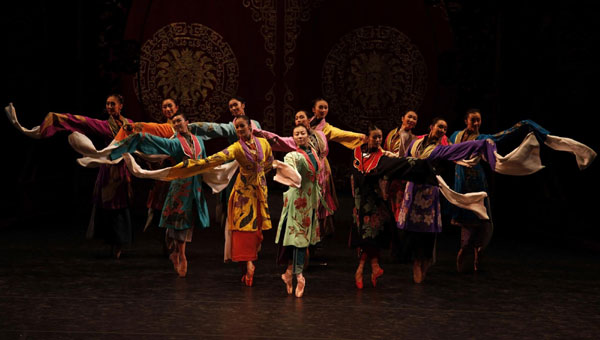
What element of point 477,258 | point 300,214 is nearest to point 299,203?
point 300,214

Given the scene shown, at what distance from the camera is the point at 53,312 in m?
4.09

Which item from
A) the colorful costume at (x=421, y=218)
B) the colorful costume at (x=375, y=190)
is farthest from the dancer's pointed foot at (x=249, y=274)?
the colorful costume at (x=421, y=218)

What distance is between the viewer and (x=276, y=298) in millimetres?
4461

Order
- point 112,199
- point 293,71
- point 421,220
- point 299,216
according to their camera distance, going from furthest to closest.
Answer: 1. point 293,71
2. point 112,199
3. point 421,220
4. point 299,216

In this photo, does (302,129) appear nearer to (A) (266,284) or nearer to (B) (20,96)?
(A) (266,284)

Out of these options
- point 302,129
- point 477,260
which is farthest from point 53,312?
point 477,260

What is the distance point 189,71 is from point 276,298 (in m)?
4.12

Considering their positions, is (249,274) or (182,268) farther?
(182,268)

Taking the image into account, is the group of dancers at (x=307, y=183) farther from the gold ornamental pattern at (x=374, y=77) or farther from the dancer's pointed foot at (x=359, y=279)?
the gold ornamental pattern at (x=374, y=77)

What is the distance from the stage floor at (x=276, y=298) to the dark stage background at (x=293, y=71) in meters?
1.38

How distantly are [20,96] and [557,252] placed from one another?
4971mm

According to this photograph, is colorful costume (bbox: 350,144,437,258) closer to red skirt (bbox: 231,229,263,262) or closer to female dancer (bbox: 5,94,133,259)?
red skirt (bbox: 231,229,263,262)

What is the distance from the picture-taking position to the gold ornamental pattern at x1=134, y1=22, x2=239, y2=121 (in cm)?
806

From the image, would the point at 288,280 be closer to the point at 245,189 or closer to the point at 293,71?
the point at 245,189
